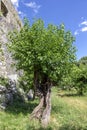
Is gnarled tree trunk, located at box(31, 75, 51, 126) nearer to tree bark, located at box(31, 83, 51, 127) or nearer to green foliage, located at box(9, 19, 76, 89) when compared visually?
tree bark, located at box(31, 83, 51, 127)

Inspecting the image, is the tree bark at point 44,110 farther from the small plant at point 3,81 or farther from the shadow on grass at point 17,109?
the small plant at point 3,81

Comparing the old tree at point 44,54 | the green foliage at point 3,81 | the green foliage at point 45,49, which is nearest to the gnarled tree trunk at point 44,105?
the old tree at point 44,54

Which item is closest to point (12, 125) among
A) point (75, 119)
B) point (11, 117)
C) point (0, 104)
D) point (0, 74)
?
point (11, 117)

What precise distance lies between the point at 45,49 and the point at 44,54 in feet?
1.10

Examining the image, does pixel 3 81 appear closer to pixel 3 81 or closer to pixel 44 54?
pixel 3 81

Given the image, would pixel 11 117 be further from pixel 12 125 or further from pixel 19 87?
pixel 19 87

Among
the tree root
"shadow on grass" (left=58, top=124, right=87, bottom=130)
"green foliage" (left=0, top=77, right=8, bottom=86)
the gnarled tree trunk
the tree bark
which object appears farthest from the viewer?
"green foliage" (left=0, top=77, right=8, bottom=86)

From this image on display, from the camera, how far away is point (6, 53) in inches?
1200

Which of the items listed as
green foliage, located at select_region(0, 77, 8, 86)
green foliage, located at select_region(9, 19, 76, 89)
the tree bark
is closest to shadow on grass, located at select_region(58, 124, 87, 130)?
the tree bark

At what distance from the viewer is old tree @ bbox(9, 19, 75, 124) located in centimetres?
1931

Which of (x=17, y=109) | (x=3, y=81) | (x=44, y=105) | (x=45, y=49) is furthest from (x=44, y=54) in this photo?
(x=3, y=81)

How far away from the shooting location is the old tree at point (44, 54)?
1931 cm

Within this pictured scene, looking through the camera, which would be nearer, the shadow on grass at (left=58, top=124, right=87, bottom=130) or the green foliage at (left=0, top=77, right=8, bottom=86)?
the shadow on grass at (left=58, top=124, right=87, bottom=130)

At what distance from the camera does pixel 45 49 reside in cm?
1933
